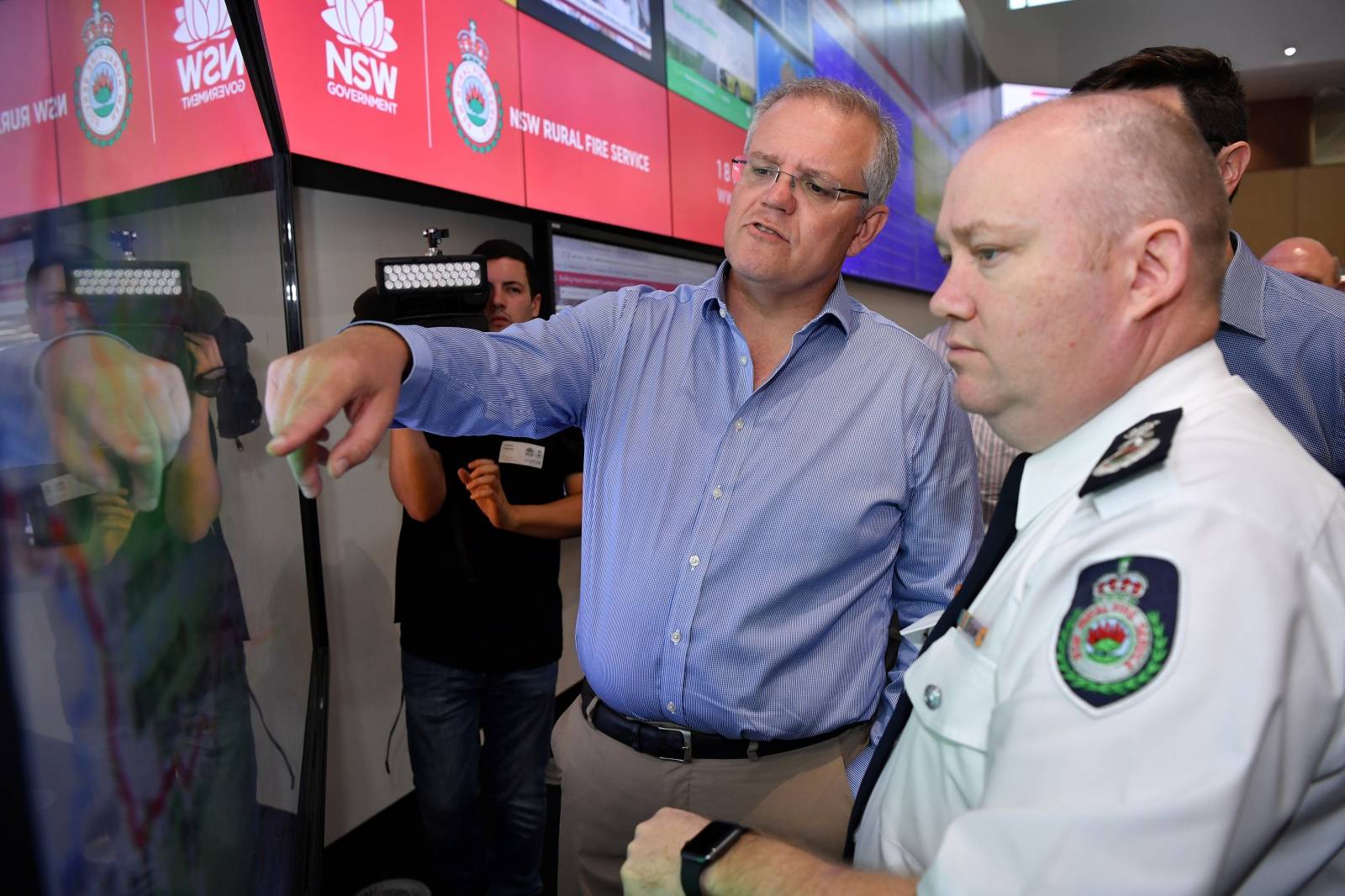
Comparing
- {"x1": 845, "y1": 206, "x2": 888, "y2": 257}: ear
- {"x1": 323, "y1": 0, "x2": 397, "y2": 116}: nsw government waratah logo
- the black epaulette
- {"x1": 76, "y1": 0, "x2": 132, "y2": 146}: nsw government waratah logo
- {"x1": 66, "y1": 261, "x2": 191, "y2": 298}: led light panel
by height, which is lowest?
the black epaulette

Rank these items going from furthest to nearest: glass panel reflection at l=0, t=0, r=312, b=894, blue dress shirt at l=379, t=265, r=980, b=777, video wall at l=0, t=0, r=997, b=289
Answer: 1. blue dress shirt at l=379, t=265, r=980, b=777
2. video wall at l=0, t=0, r=997, b=289
3. glass panel reflection at l=0, t=0, r=312, b=894

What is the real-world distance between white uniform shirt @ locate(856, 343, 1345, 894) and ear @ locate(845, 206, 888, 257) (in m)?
0.80

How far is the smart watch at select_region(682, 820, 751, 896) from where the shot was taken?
2.34ft

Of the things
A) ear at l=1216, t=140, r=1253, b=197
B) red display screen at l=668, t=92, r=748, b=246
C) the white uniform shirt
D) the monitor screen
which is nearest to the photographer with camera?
the white uniform shirt

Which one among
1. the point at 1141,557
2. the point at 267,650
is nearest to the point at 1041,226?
the point at 1141,557

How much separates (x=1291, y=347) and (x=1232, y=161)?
382mm

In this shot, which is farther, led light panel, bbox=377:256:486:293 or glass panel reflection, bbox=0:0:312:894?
led light panel, bbox=377:256:486:293

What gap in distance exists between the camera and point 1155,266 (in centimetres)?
68

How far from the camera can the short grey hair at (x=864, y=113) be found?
1343 mm

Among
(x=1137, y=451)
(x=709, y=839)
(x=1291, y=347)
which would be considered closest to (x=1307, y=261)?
(x=1291, y=347)

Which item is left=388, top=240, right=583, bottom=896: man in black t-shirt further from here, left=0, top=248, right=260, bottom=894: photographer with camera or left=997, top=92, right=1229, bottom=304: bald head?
left=997, top=92, right=1229, bottom=304: bald head

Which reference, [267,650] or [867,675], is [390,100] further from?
[867,675]

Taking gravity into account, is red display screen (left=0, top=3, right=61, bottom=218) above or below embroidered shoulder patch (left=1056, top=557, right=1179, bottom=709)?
above

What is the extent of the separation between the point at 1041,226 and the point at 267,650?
0.99 metres
